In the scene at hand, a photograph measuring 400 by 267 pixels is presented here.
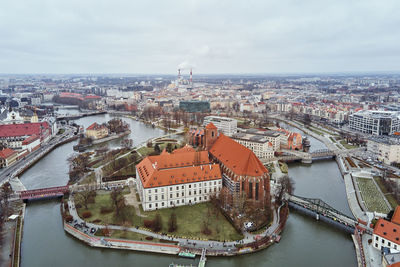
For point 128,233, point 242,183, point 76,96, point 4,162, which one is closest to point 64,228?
point 128,233

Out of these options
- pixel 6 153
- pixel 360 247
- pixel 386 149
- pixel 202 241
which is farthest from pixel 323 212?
pixel 6 153

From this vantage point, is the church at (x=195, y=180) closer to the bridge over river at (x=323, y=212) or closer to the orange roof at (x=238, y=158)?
the orange roof at (x=238, y=158)

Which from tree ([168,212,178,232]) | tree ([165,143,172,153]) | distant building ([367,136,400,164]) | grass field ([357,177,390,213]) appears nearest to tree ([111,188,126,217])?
tree ([168,212,178,232])

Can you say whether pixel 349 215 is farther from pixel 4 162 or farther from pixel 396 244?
pixel 4 162

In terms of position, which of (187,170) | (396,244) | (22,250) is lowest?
(22,250)

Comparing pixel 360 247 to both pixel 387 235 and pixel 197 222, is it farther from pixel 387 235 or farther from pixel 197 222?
pixel 197 222

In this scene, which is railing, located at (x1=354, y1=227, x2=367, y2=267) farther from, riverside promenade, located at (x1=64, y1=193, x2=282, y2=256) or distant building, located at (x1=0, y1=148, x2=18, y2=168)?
distant building, located at (x1=0, y1=148, x2=18, y2=168)
